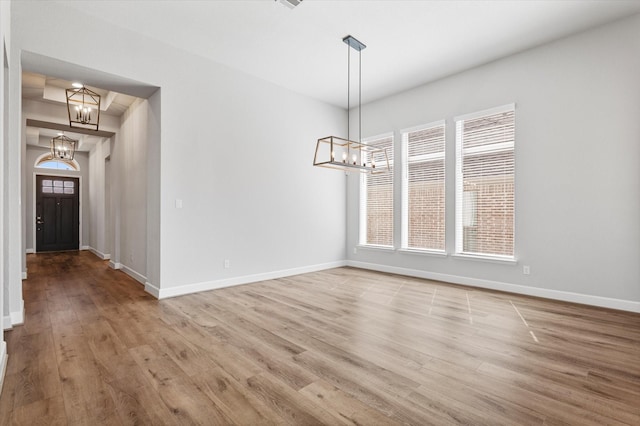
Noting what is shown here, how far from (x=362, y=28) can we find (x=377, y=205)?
337cm

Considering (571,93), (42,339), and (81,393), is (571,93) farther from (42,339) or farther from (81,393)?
(42,339)

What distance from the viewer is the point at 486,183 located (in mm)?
4887

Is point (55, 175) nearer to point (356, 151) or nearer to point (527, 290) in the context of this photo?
point (356, 151)

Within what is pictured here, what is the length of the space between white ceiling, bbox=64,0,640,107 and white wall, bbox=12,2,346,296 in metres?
0.30

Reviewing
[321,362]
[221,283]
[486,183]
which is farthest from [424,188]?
[321,362]

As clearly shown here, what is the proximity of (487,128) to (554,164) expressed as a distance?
109 cm

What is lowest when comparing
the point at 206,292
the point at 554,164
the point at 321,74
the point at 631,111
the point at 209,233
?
the point at 206,292

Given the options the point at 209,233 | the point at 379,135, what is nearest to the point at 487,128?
the point at 379,135

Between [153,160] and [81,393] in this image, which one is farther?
[153,160]

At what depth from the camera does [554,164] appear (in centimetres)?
420

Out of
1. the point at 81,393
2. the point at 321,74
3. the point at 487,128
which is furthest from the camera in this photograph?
the point at 321,74

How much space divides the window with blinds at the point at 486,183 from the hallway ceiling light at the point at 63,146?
960 cm

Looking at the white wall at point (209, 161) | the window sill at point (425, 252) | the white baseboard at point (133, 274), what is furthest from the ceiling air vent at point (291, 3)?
the white baseboard at point (133, 274)

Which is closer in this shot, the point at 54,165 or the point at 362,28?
the point at 362,28
